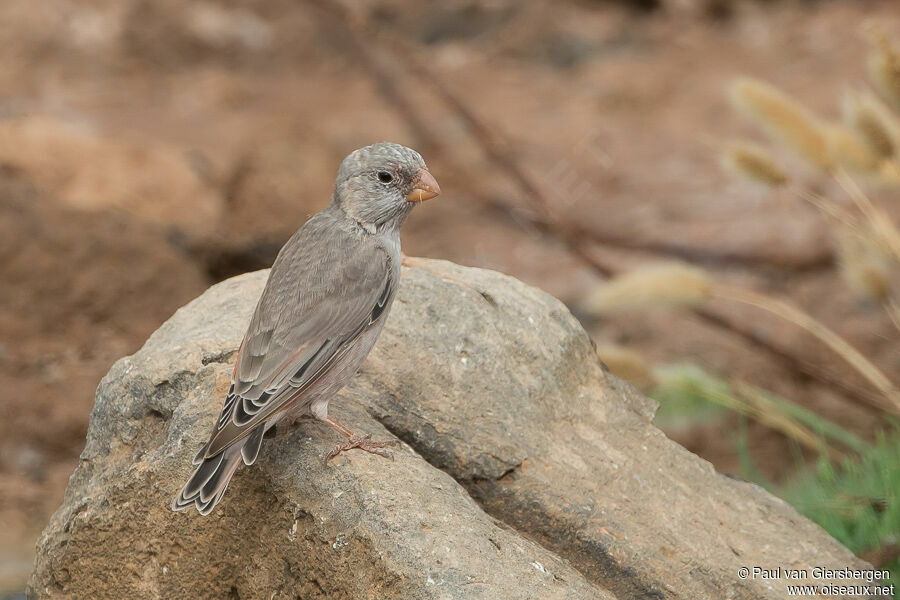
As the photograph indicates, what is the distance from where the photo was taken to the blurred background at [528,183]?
5.88 m

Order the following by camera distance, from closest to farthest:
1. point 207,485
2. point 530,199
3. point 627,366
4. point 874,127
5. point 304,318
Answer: point 207,485
point 304,318
point 874,127
point 627,366
point 530,199

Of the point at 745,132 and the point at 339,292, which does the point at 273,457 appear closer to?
the point at 339,292

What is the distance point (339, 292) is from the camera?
407 cm

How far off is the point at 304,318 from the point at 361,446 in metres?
0.53

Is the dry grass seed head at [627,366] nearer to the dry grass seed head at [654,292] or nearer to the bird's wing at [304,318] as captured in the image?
the dry grass seed head at [654,292]

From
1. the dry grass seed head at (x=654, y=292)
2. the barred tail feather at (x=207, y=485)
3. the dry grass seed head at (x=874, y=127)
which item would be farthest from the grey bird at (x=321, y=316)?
the dry grass seed head at (x=874, y=127)

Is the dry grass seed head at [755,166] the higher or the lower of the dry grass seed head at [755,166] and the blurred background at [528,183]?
the higher

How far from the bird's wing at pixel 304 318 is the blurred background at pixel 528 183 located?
5.93 ft

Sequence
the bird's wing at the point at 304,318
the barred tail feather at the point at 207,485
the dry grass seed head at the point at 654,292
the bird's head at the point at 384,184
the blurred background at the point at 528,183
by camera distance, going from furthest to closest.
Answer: the blurred background at the point at 528,183
the dry grass seed head at the point at 654,292
the bird's head at the point at 384,184
the bird's wing at the point at 304,318
the barred tail feather at the point at 207,485

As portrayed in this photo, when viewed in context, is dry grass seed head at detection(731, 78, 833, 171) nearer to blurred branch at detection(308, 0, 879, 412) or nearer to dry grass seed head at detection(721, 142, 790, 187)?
dry grass seed head at detection(721, 142, 790, 187)

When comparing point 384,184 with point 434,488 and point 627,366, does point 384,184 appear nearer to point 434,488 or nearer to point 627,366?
point 434,488

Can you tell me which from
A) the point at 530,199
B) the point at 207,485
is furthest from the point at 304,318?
the point at 530,199

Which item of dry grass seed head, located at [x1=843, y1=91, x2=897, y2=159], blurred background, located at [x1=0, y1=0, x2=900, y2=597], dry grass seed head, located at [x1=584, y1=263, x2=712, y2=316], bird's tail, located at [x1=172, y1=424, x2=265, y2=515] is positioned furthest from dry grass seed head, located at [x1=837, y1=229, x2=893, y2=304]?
bird's tail, located at [x1=172, y1=424, x2=265, y2=515]

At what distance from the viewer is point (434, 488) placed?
3.76m
